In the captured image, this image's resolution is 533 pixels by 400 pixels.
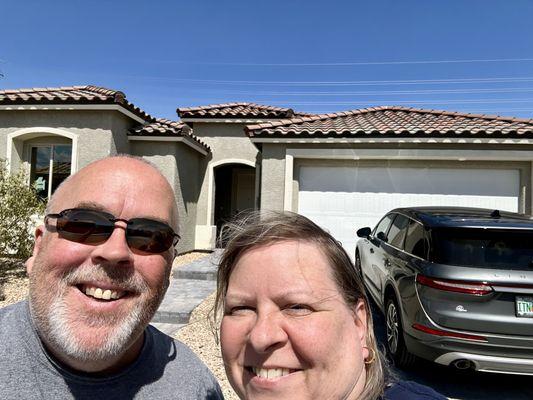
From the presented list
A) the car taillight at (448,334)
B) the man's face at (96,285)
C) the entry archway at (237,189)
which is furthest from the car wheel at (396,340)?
the entry archway at (237,189)

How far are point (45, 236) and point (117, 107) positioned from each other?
28.3ft

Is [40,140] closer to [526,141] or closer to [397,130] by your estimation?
[397,130]

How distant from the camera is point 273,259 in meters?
1.27

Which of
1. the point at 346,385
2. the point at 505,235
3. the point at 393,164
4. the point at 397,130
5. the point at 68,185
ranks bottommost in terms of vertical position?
the point at 346,385

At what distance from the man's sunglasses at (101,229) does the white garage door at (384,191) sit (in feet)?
25.5

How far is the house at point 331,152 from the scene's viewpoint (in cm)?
870

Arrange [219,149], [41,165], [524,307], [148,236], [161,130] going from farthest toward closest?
[219,149] → [41,165] → [161,130] → [524,307] → [148,236]

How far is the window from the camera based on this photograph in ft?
32.6

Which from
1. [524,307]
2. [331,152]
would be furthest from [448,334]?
[331,152]

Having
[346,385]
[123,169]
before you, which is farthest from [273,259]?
[123,169]

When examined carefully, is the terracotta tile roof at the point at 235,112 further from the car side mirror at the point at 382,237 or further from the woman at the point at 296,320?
the woman at the point at 296,320

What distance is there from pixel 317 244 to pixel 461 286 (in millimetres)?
2770

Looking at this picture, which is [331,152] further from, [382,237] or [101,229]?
[101,229]

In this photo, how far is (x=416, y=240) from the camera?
425 centimetres
